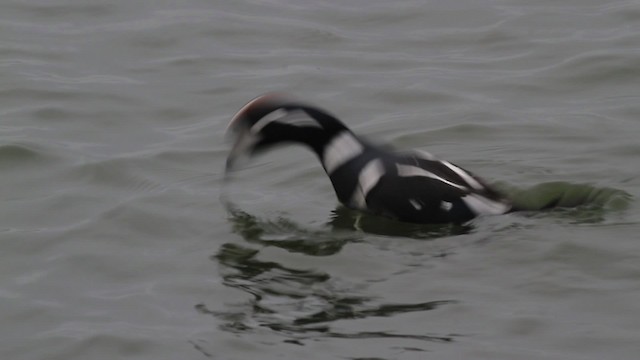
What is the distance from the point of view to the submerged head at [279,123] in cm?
962

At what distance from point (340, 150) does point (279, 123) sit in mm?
403

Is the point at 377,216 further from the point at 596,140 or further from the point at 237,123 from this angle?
the point at 596,140

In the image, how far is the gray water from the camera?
802 cm

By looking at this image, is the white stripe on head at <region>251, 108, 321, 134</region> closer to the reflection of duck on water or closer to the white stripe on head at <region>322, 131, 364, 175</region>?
the reflection of duck on water

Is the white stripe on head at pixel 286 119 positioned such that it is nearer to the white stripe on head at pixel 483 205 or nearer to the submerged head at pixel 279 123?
the submerged head at pixel 279 123

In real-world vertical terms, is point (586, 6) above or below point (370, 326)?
above

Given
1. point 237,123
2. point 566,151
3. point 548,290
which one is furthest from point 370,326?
point 566,151

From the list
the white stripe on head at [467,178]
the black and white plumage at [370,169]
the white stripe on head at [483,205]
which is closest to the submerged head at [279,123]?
the black and white plumage at [370,169]

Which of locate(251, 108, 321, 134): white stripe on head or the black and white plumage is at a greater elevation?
locate(251, 108, 321, 134): white stripe on head

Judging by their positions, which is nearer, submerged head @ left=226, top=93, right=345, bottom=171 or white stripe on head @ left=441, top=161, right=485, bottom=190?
white stripe on head @ left=441, top=161, right=485, bottom=190

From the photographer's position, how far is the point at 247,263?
902 centimetres

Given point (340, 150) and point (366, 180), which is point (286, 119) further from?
point (366, 180)

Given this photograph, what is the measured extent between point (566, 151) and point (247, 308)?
3.34 m

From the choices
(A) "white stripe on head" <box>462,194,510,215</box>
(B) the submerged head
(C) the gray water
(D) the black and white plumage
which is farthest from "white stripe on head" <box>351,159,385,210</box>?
(A) "white stripe on head" <box>462,194,510,215</box>
